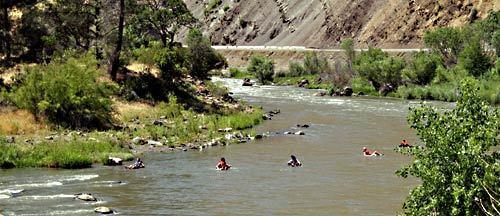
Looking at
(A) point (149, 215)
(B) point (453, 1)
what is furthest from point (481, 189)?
(B) point (453, 1)

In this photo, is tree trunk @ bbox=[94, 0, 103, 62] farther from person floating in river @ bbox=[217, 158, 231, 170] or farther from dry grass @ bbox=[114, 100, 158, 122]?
person floating in river @ bbox=[217, 158, 231, 170]

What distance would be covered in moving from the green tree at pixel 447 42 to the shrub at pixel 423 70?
13.9ft

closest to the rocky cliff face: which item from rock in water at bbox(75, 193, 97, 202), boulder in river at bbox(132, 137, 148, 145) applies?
boulder in river at bbox(132, 137, 148, 145)

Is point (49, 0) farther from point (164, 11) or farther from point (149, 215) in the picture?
point (149, 215)

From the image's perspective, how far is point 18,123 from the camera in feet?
115

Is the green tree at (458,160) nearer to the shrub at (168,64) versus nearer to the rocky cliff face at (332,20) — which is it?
the shrub at (168,64)

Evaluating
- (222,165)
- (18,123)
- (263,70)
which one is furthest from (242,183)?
(263,70)

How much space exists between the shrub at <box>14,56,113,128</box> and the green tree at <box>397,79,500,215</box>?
25568 mm

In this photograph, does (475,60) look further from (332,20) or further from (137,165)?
(332,20)

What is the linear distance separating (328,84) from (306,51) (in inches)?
1066

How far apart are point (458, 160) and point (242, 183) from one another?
14.2m

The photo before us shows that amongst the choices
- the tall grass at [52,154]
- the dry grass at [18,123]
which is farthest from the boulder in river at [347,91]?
the tall grass at [52,154]

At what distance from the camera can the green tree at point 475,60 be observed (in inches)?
2820

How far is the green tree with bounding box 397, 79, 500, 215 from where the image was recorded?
1255 cm
